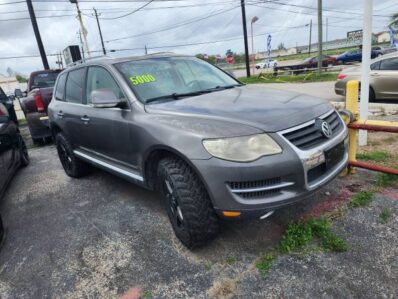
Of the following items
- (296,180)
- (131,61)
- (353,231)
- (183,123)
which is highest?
(131,61)

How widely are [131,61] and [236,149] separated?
6.24 feet

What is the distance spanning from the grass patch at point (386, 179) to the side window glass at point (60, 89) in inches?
171

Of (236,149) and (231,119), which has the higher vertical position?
(231,119)

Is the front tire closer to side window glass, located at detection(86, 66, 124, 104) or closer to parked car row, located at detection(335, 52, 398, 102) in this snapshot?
side window glass, located at detection(86, 66, 124, 104)

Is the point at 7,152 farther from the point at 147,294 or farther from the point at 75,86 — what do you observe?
the point at 147,294

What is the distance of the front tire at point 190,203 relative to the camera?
7.98 feet

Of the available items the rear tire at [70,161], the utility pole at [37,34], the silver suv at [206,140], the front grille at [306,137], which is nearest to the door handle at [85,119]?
the silver suv at [206,140]

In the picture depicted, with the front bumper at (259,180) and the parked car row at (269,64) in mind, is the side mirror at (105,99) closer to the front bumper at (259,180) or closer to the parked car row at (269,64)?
the front bumper at (259,180)

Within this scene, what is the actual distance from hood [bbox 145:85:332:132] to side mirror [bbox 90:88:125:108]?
0.36 metres

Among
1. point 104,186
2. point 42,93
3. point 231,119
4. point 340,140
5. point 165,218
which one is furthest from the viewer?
point 42,93

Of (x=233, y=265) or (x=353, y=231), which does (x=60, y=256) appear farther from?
(x=353, y=231)

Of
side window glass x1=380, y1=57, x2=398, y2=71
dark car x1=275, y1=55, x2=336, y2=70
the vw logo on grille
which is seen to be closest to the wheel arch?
the vw logo on grille

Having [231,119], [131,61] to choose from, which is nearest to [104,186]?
[131,61]

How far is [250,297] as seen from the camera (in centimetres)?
220
